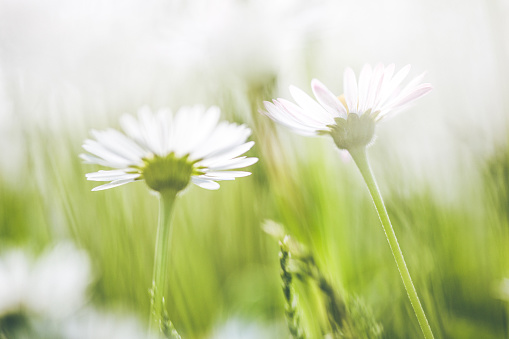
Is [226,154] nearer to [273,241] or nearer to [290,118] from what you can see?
[290,118]

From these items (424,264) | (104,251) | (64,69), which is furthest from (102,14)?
(424,264)

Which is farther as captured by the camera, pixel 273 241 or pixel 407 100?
pixel 273 241

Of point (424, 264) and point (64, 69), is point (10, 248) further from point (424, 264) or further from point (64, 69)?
point (424, 264)

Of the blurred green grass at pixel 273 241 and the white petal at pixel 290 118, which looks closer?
the white petal at pixel 290 118

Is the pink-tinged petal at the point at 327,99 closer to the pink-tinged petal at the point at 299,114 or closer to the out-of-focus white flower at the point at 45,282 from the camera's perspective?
the pink-tinged petal at the point at 299,114

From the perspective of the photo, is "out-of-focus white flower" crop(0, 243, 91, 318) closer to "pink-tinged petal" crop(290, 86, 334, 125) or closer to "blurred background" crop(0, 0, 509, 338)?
"blurred background" crop(0, 0, 509, 338)

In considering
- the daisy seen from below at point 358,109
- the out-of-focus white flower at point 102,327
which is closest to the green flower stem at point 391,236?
the daisy seen from below at point 358,109

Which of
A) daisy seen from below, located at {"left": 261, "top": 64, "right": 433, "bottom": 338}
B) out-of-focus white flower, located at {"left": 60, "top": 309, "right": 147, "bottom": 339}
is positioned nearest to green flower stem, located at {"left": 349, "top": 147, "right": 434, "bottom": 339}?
daisy seen from below, located at {"left": 261, "top": 64, "right": 433, "bottom": 338}

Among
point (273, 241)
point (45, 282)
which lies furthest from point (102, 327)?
point (273, 241)

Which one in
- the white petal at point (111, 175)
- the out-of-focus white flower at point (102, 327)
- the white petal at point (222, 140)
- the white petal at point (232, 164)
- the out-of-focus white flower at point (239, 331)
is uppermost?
the white petal at point (222, 140)
